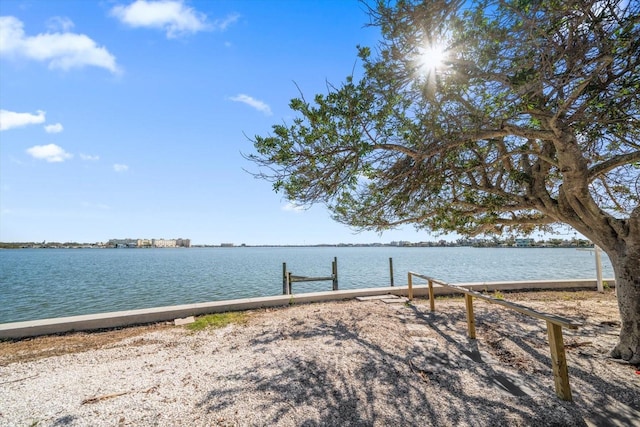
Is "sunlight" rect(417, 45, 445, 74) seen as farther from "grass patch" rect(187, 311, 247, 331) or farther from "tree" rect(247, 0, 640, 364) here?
"grass patch" rect(187, 311, 247, 331)

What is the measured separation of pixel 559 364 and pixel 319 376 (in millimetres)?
2986

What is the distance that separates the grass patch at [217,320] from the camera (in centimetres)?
668

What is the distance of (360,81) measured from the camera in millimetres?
5074

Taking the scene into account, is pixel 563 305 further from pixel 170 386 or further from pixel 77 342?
pixel 77 342

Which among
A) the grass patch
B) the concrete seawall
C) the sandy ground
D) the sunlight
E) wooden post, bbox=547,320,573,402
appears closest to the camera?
the sandy ground

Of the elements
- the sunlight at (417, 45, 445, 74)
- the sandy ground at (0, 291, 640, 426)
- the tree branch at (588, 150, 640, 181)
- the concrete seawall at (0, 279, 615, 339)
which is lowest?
the sandy ground at (0, 291, 640, 426)

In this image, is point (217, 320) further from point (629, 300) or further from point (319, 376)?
point (629, 300)

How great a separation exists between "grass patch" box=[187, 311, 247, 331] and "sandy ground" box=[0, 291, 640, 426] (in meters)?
0.33

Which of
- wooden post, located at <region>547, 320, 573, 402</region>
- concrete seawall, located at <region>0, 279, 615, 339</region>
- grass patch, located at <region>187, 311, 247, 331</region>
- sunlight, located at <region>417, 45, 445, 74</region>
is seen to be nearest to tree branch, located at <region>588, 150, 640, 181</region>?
wooden post, located at <region>547, 320, 573, 402</region>

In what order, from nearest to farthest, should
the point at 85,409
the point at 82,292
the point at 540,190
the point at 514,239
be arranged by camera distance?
the point at 85,409
the point at 540,190
the point at 514,239
the point at 82,292

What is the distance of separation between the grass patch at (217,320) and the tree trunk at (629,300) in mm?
7125

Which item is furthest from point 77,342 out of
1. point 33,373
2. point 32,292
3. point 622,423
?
point 32,292

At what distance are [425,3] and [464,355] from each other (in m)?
5.37

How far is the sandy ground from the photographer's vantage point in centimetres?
320
